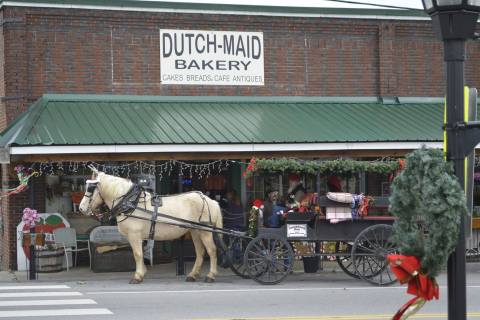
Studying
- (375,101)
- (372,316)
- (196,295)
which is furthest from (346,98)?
(372,316)

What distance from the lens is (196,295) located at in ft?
42.7

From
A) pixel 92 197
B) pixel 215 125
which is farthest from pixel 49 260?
pixel 215 125

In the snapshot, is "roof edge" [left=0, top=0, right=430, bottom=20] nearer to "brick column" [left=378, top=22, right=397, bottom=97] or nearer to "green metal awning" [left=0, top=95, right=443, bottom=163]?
"brick column" [left=378, top=22, right=397, bottom=97]

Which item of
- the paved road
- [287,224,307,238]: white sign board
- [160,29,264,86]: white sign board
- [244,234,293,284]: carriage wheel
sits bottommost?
the paved road

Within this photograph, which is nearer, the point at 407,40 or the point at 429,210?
the point at 429,210

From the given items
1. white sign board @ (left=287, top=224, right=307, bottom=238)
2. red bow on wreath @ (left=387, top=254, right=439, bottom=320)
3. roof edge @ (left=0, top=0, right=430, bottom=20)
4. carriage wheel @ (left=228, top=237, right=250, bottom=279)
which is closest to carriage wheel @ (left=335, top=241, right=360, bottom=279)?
white sign board @ (left=287, top=224, right=307, bottom=238)

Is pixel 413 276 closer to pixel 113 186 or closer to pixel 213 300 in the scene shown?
pixel 213 300

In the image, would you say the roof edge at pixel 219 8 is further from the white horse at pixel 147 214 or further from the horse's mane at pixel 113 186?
the horse's mane at pixel 113 186

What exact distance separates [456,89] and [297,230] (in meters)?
9.85

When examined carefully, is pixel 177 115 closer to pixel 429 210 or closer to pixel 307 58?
pixel 307 58

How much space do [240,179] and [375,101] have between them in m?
3.97

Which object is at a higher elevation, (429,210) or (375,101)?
(375,101)

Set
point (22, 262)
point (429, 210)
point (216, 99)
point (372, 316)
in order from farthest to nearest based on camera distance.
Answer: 1. point (216, 99)
2. point (22, 262)
3. point (372, 316)
4. point (429, 210)

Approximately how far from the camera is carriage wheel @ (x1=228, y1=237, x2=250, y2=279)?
50.0 ft
